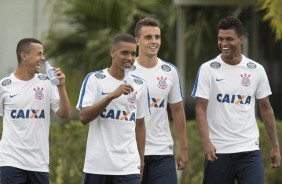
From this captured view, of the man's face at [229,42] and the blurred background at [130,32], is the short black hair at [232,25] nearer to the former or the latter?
the man's face at [229,42]

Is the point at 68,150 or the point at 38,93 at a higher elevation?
the point at 38,93

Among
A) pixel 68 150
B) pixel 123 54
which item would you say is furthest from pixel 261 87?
pixel 68 150

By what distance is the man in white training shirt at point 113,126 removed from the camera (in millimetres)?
9141

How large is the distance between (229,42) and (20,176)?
2.47 meters

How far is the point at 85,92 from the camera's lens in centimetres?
916

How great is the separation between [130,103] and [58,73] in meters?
0.73

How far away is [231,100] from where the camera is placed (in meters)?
10.0

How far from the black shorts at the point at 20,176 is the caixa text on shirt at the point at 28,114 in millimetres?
511

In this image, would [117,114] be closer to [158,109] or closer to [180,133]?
[158,109]

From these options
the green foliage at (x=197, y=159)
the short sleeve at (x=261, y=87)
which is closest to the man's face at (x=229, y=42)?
the short sleeve at (x=261, y=87)

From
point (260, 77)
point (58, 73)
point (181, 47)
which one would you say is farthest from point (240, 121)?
point (181, 47)

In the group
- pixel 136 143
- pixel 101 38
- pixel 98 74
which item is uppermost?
pixel 101 38

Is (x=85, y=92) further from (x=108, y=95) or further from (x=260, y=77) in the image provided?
(x=260, y=77)

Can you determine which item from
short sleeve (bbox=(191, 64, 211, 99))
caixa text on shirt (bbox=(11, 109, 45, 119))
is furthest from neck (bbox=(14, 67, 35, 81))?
short sleeve (bbox=(191, 64, 211, 99))
